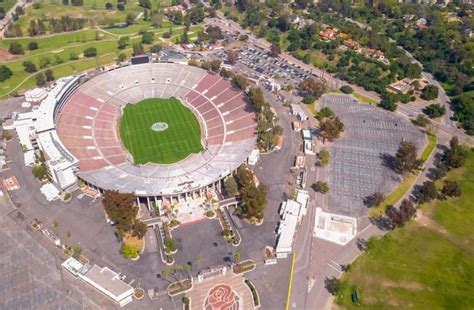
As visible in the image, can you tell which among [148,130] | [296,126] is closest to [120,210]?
[148,130]

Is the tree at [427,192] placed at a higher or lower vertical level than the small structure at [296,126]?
higher

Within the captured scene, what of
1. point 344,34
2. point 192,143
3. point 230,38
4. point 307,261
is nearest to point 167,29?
point 230,38

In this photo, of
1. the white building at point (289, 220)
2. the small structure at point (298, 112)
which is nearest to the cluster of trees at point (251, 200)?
the white building at point (289, 220)

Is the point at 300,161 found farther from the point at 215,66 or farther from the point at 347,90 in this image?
the point at 215,66

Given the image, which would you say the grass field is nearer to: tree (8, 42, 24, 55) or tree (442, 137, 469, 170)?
tree (442, 137, 469, 170)

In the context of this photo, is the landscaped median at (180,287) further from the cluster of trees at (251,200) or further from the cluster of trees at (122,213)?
the cluster of trees at (251,200)

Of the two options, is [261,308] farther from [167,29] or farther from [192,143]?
[167,29]

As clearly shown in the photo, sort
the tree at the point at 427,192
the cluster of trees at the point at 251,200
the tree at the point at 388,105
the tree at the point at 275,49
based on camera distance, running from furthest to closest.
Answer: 1. the tree at the point at 275,49
2. the tree at the point at 388,105
3. the tree at the point at 427,192
4. the cluster of trees at the point at 251,200
